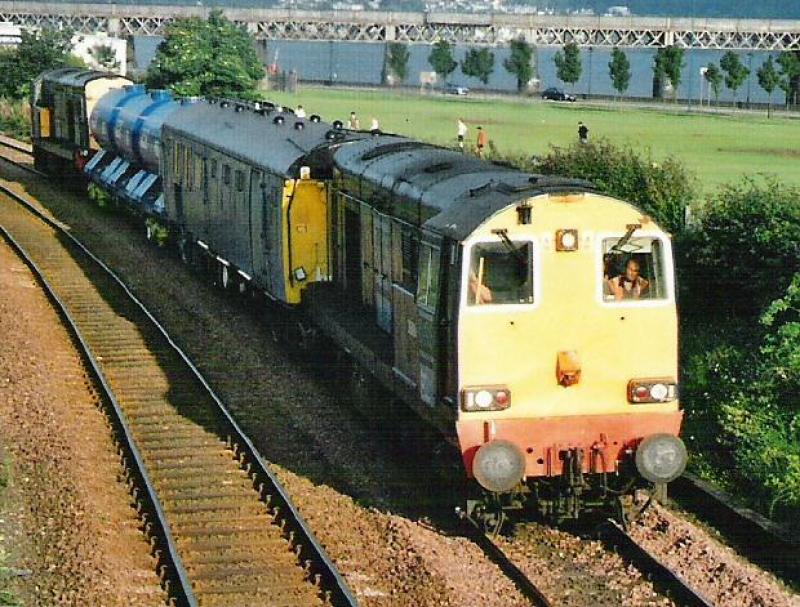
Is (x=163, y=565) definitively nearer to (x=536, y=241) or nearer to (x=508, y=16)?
(x=536, y=241)

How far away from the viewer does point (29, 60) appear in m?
64.1

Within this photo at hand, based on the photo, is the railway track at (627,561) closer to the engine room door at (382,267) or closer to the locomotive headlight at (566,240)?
the locomotive headlight at (566,240)

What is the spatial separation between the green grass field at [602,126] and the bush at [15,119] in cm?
1234

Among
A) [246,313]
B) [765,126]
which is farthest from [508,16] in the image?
[246,313]

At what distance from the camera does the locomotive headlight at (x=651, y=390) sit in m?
13.0

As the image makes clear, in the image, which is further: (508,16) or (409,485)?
(508,16)

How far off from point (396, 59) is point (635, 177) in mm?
97640

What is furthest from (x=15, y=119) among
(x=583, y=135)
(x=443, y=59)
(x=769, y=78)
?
(x=443, y=59)

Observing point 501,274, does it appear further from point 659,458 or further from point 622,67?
point 622,67

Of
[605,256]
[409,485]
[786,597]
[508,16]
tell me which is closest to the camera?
[786,597]

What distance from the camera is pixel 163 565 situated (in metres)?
12.6

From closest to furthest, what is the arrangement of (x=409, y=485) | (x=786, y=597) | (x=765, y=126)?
(x=786, y=597) → (x=409, y=485) → (x=765, y=126)

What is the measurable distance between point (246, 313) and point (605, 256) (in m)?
11.9

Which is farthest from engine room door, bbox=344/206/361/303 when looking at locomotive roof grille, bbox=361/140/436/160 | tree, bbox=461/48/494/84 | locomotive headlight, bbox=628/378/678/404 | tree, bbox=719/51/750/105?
tree, bbox=461/48/494/84
